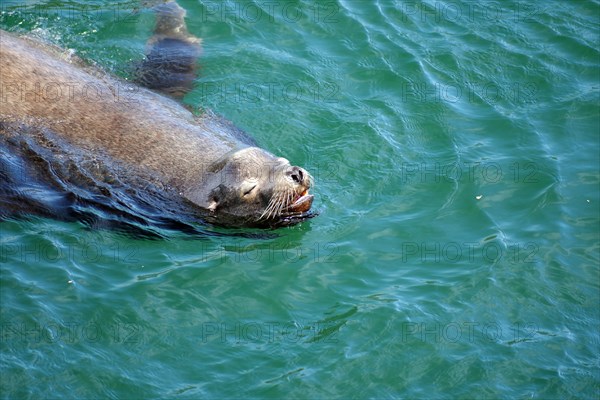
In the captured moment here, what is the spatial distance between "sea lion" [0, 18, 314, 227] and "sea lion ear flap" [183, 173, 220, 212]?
0.01 meters

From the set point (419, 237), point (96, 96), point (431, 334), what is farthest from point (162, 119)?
point (431, 334)

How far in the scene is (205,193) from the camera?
383 inches

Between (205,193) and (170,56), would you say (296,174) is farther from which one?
(170,56)

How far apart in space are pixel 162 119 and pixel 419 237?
3536 millimetres

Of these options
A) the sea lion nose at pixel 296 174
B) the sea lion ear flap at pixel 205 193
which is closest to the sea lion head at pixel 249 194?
the sea lion ear flap at pixel 205 193

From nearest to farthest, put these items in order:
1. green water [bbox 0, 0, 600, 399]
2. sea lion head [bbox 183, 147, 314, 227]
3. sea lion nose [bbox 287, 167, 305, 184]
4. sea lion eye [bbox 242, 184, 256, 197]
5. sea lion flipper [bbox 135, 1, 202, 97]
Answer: green water [bbox 0, 0, 600, 399] < sea lion nose [bbox 287, 167, 305, 184] < sea lion head [bbox 183, 147, 314, 227] < sea lion eye [bbox 242, 184, 256, 197] < sea lion flipper [bbox 135, 1, 202, 97]

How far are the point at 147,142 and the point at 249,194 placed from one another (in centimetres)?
152

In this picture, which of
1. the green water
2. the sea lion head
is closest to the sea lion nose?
the sea lion head

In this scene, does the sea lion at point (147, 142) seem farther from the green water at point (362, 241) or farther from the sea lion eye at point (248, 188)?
the green water at point (362, 241)

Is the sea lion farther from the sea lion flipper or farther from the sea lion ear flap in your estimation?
the sea lion flipper

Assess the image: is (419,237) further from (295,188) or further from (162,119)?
(162,119)

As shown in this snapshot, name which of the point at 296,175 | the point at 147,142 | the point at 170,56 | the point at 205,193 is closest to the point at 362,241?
the point at 296,175

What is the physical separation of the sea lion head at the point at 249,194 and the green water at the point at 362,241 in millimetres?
299

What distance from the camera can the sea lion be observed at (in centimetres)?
954
